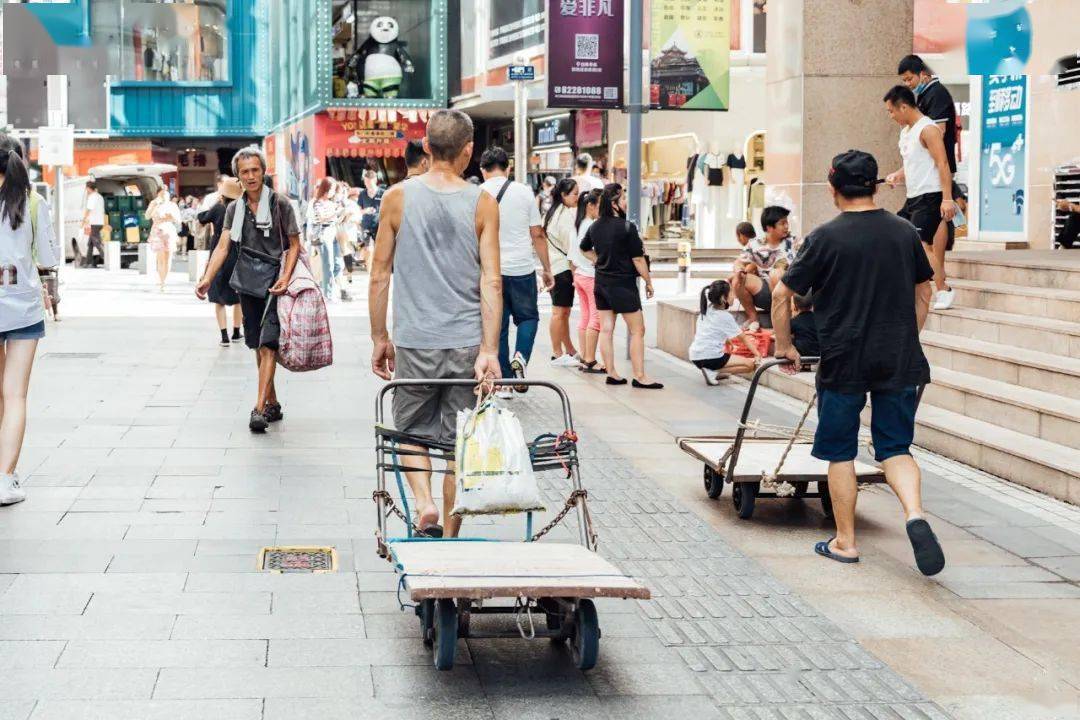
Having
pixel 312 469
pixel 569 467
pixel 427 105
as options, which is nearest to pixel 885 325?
pixel 569 467

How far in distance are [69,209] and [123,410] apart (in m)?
30.8

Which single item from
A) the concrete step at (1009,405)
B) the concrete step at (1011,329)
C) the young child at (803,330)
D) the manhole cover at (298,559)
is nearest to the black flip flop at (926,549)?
the manhole cover at (298,559)

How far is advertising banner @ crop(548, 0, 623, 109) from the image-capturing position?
16078 mm

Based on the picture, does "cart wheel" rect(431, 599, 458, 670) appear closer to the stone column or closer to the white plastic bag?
the white plastic bag

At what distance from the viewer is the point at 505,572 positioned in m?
4.94

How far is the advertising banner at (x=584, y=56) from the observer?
16078 mm

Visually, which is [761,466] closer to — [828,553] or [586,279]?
[828,553]

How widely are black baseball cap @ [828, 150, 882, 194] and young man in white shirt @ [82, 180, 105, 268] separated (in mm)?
31942

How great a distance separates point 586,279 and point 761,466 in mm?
5867

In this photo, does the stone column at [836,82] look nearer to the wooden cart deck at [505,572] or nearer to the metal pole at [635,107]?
the metal pole at [635,107]

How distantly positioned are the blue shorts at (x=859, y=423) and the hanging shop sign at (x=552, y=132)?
31105 mm

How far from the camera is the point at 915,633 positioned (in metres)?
5.57

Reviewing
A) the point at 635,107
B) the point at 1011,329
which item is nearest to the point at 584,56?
the point at 635,107

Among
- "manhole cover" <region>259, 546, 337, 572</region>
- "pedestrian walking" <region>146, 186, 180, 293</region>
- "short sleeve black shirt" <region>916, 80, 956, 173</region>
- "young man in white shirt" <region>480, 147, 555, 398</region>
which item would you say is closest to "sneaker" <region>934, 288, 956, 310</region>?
"short sleeve black shirt" <region>916, 80, 956, 173</region>
